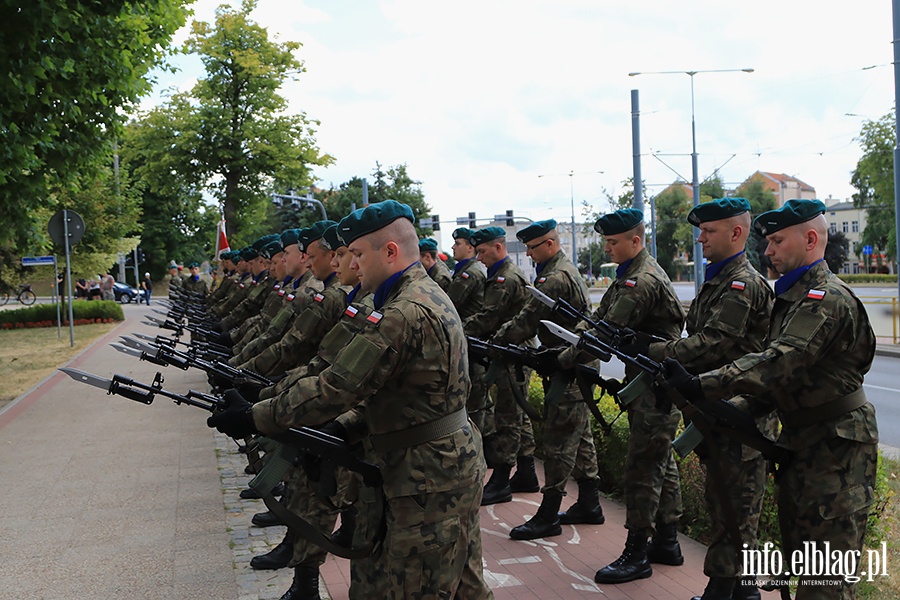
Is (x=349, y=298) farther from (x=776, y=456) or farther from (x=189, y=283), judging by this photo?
(x=189, y=283)

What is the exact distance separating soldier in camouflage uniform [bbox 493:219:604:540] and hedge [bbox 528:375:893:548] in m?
0.25

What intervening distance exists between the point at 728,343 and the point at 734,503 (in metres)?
0.87

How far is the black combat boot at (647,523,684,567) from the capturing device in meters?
5.76

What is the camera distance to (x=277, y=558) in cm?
598

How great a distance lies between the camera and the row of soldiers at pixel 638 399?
11.5 ft

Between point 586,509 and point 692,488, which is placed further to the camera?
point 586,509

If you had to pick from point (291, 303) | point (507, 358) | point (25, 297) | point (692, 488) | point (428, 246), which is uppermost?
point (428, 246)

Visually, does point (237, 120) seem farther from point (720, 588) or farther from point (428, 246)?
point (720, 588)

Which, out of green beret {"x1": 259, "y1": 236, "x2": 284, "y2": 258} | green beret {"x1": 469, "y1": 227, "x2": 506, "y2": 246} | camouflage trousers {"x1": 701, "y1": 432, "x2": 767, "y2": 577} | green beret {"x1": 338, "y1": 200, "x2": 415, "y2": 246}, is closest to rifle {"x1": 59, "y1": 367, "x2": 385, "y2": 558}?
green beret {"x1": 338, "y1": 200, "x2": 415, "y2": 246}

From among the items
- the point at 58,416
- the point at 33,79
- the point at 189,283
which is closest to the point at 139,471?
the point at 58,416

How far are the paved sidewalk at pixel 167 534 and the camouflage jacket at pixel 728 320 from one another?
1471mm

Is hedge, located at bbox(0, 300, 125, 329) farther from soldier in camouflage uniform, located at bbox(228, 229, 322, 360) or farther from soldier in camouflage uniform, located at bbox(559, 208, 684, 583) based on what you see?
soldier in camouflage uniform, located at bbox(559, 208, 684, 583)

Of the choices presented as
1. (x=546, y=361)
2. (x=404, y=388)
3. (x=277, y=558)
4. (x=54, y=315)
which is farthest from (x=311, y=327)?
(x=54, y=315)

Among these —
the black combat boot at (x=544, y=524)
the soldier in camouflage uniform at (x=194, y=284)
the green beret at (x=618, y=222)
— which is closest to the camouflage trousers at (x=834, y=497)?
the green beret at (x=618, y=222)
